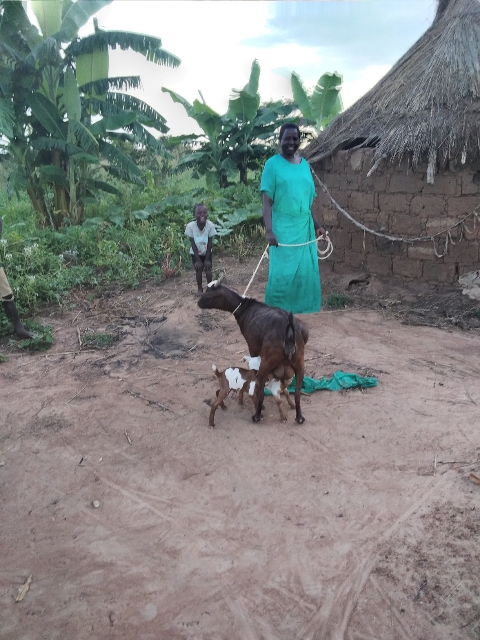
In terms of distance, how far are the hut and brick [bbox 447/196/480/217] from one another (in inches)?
0.5

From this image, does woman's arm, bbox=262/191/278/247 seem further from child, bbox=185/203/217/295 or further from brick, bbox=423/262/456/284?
brick, bbox=423/262/456/284

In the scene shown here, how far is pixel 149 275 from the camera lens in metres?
7.90

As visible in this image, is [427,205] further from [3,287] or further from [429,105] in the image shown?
[3,287]

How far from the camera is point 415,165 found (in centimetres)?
626

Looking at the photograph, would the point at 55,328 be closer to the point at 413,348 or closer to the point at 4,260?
the point at 4,260

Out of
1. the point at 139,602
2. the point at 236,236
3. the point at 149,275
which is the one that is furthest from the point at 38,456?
the point at 236,236

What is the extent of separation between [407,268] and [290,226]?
2.93 m

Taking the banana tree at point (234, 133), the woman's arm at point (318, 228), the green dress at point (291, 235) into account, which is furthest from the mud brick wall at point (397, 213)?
the banana tree at point (234, 133)

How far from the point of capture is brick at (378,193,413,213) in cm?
651

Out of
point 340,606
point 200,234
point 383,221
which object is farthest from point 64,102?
point 340,606

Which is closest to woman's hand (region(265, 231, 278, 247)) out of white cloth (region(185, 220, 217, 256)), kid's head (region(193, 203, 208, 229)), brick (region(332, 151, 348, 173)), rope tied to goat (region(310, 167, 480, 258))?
kid's head (region(193, 203, 208, 229))

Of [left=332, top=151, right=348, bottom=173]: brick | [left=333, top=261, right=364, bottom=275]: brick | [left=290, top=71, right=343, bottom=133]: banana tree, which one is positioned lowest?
[left=333, top=261, right=364, bottom=275]: brick

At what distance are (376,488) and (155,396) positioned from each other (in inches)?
81.2

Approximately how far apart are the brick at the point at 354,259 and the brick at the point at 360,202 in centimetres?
55
